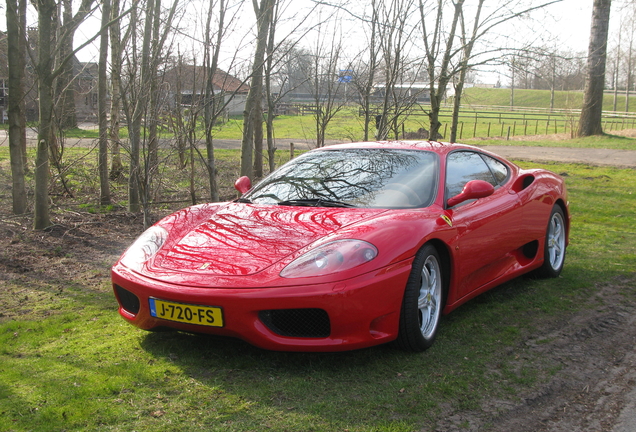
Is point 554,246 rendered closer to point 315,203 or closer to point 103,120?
point 315,203

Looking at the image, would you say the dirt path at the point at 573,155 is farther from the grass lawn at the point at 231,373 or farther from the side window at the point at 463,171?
the grass lawn at the point at 231,373

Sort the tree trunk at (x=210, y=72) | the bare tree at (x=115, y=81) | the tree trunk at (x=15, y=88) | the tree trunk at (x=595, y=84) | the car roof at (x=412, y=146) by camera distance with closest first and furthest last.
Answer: the car roof at (x=412, y=146)
the tree trunk at (x=210, y=72)
the tree trunk at (x=15, y=88)
the bare tree at (x=115, y=81)
the tree trunk at (x=595, y=84)

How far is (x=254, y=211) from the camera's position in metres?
4.06

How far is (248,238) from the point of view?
3584 millimetres

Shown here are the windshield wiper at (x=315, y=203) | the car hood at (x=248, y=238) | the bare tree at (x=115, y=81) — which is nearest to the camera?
the car hood at (x=248, y=238)

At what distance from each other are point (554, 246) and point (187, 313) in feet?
12.5

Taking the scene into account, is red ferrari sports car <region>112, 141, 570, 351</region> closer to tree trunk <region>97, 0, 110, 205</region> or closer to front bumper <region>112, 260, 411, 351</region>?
front bumper <region>112, 260, 411, 351</region>

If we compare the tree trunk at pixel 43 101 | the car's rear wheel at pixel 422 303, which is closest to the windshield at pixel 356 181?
the car's rear wheel at pixel 422 303

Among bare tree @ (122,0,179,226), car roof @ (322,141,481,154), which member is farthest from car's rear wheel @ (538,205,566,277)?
bare tree @ (122,0,179,226)

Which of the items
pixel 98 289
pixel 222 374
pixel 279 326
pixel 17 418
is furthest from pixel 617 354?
pixel 98 289

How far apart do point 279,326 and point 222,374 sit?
406mm

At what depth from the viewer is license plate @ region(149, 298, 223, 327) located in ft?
10.2

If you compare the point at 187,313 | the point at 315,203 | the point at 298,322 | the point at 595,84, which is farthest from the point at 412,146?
the point at 595,84

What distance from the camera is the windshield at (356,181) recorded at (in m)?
4.05
